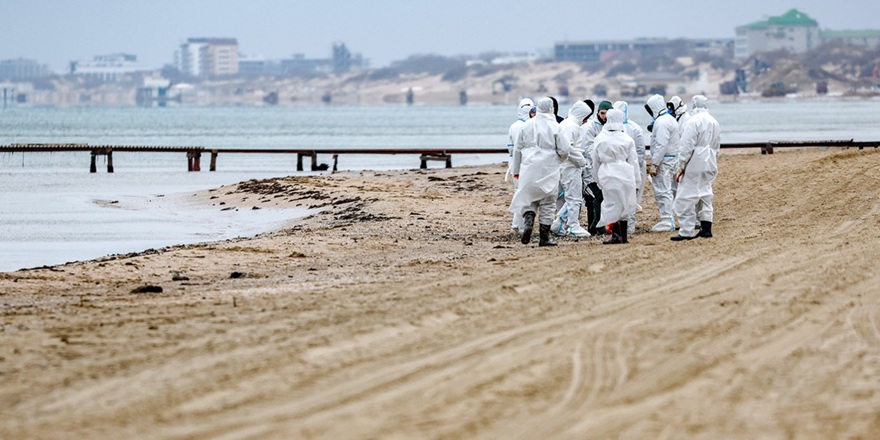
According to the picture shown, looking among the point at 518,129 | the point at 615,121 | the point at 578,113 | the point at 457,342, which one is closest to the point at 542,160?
the point at 518,129

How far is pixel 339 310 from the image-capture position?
977cm

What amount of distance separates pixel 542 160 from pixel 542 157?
4 centimetres

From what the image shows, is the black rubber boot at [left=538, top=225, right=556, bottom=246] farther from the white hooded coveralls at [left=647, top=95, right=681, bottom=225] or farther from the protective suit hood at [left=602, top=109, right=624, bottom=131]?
the white hooded coveralls at [left=647, top=95, right=681, bottom=225]

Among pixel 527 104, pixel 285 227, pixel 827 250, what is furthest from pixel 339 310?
pixel 285 227

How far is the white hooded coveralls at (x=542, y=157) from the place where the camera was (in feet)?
47.8

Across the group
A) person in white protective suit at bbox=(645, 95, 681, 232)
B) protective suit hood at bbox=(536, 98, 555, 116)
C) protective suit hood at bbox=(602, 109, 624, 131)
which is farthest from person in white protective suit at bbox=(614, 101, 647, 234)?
protective suit hood at bbox=(536, 98, 555, 116)

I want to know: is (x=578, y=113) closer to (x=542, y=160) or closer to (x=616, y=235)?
(x=542, y=160)

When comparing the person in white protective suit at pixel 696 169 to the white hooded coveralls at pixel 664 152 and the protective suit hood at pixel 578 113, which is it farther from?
the protective suit hood at pixel 578 113

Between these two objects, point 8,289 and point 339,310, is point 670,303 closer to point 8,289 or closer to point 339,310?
point 339,310

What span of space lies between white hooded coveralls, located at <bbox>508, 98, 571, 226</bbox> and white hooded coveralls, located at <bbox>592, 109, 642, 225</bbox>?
412mm

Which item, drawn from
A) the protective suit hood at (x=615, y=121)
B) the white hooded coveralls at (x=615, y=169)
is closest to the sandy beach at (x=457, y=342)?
the white hooded coveralls at (x=615, y=169)

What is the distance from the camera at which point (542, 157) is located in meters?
14.6

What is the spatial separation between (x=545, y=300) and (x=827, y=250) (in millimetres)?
4181

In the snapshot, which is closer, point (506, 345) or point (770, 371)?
point (770, 371)
